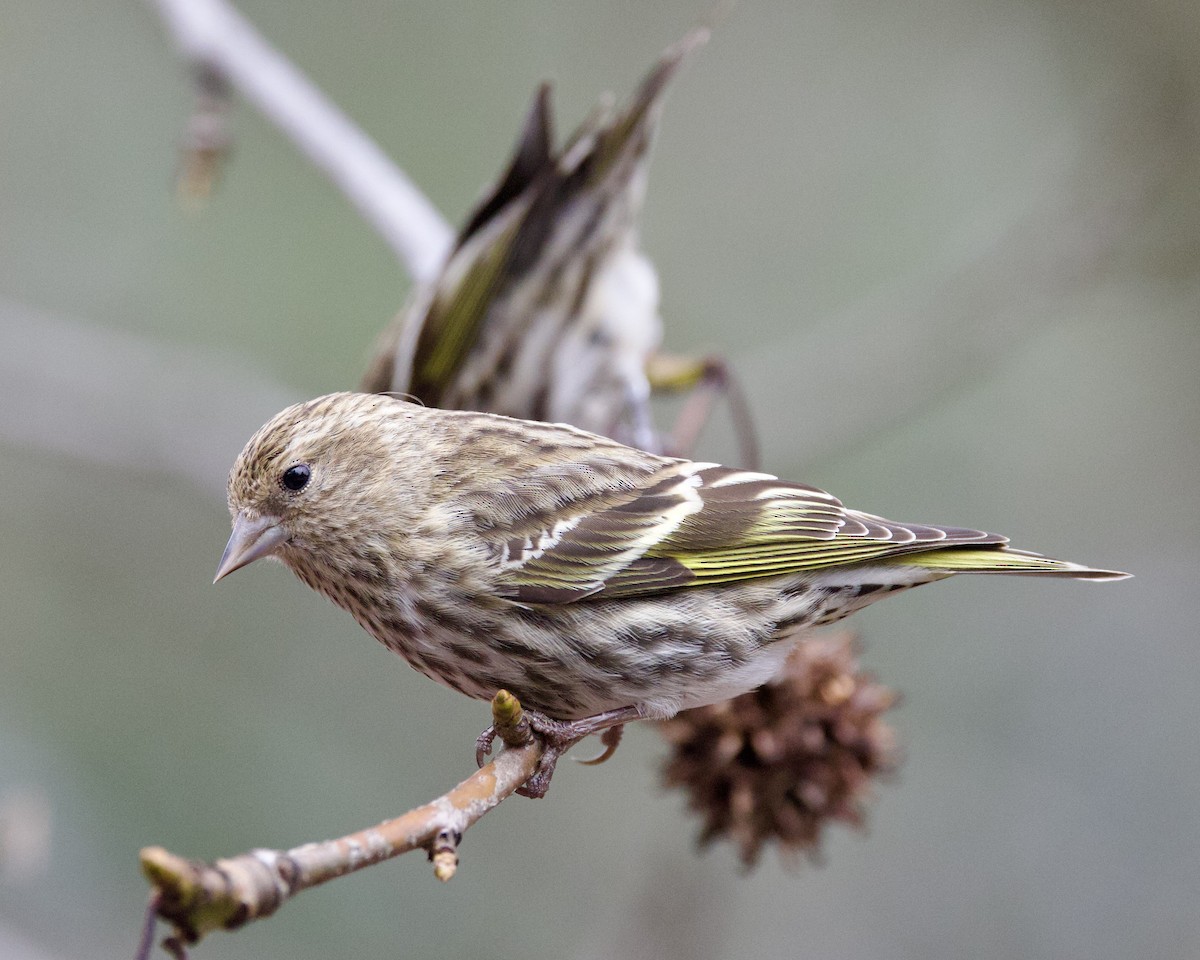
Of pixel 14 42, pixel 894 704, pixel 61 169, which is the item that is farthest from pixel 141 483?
pixel 894 704

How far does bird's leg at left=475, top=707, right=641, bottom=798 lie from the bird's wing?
0.82 ft

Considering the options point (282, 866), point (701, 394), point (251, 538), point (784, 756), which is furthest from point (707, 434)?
point (282, 866)

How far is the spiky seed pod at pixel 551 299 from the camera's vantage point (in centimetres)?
425

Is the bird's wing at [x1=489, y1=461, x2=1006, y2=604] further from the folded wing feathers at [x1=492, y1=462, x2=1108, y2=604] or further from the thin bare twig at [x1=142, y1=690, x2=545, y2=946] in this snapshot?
the thin bare twig at [x1=142, y1=690, x2=545, y2=946]

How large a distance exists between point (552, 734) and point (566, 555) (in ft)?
1.51

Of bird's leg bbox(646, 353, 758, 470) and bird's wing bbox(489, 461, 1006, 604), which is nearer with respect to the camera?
bird's wing bbox(489, 461, 1006, 604)

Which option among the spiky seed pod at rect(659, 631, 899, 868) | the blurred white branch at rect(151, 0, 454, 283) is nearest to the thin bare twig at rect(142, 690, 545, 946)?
the spiky seed pod at rect(659, 631, 899, 868)

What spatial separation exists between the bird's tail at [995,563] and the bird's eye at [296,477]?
126 cm

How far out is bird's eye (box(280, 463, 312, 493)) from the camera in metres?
2.91

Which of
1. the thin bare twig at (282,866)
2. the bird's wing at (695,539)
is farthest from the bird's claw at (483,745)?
the thin bare twig at (282,866)

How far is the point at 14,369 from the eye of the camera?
5.00 metres

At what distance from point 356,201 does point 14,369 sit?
65.5 inches

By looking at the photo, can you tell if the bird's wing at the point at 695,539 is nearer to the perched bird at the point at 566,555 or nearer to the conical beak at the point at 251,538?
the perched bird at the point at 566,555

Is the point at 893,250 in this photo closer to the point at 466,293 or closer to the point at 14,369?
the point at 466,293
